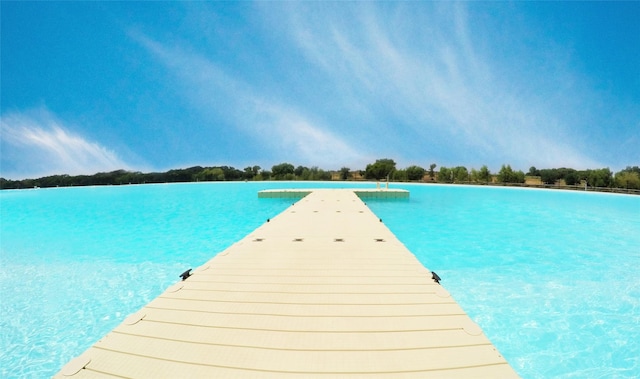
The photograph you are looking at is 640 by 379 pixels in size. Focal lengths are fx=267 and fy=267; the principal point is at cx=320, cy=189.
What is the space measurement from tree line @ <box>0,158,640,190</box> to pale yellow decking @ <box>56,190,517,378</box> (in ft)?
95.9

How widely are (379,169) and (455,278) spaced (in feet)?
101

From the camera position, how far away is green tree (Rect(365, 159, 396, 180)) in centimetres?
3419

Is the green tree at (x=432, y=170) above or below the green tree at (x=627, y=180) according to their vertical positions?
above

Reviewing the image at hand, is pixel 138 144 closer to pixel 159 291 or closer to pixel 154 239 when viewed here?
pixel 154 239

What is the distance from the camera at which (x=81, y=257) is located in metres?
6.01

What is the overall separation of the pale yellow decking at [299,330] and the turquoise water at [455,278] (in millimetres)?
1557

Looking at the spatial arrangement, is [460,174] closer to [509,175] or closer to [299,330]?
[509,175]

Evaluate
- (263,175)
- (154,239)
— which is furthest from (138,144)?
(154,239)

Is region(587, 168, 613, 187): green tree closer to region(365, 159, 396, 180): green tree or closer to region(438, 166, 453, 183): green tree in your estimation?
region(438, 166, 453, 183): green tree

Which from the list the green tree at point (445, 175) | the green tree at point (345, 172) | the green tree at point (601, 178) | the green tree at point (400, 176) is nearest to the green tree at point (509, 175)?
the green tree at point (445, 175)

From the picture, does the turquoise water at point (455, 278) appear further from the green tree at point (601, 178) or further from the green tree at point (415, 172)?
the green tree at point (415, 172)

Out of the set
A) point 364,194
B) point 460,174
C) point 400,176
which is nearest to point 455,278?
point 364,194

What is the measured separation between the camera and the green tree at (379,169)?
3419 centimetres

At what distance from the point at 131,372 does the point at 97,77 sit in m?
42.0
